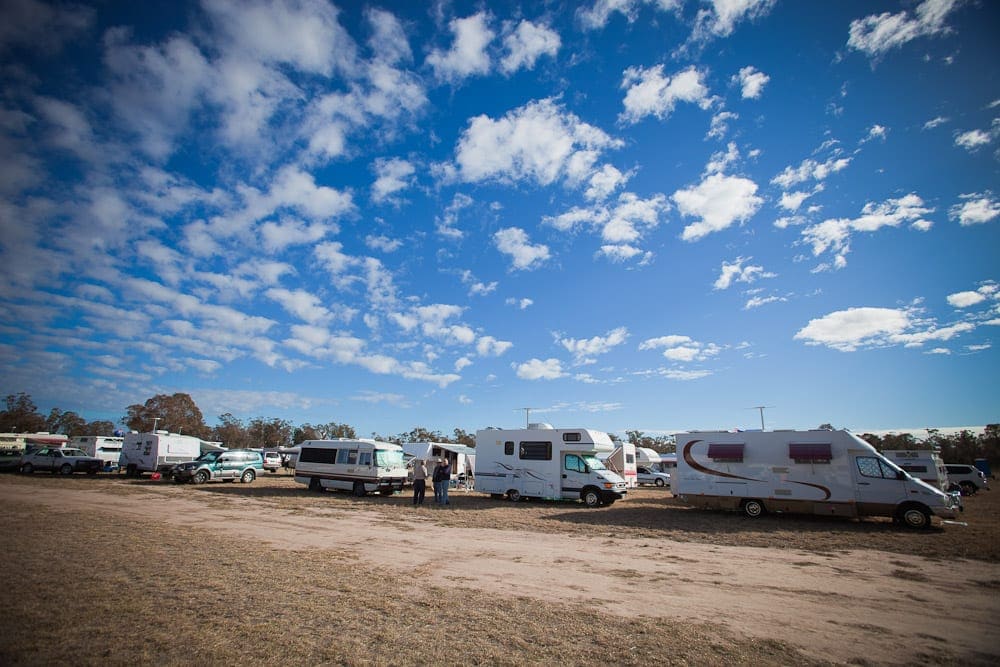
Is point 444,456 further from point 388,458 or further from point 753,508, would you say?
point 753,508

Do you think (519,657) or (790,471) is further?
(790,471)

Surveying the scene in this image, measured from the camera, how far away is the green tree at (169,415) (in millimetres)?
66931

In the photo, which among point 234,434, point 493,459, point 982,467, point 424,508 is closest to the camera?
point 424,508

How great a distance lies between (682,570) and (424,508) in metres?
11.1

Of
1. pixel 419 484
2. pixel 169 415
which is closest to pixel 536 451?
pixel 419 484

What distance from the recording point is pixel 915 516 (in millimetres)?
13477

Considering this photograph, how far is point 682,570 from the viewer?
27.6ft

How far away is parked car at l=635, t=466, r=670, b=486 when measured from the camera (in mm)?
32250

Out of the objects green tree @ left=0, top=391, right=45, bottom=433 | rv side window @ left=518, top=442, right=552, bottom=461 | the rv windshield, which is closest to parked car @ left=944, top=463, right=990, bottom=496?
rv side window @ left=518, top=442, right=552, bottom=461

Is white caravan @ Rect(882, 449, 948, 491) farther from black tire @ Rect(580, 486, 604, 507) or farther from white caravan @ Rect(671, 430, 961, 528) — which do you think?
black tire @ Rect(580, 486, 604, 507)

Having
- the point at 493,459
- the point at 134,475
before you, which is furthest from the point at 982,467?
the point at 134,475

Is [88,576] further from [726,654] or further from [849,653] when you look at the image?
[849,653]

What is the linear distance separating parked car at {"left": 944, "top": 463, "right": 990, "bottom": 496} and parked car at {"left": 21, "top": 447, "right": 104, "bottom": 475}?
2087 inches

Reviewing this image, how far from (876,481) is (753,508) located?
371 centimetres
